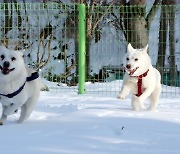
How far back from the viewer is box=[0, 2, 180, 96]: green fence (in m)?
9.23

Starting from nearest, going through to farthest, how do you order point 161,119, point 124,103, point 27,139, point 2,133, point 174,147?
point 174,147 < point 27,139 < point 2,133 < point 161,119 < point 124,103

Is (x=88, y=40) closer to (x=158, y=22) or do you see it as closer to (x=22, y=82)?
(x=158, y=22)

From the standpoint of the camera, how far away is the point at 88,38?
375 inches

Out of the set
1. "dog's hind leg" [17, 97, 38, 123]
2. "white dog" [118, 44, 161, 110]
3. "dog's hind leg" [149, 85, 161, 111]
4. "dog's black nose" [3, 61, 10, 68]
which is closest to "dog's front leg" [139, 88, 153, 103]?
"white dog" [118, 44, 161, 110]

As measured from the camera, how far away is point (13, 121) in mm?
5188

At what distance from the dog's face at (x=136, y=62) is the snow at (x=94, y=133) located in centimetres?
54

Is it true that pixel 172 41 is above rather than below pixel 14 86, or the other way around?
above

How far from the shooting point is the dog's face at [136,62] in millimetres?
5742

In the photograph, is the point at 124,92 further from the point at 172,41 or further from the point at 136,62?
the point at 172,41

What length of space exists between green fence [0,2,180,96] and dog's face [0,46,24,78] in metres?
4.08

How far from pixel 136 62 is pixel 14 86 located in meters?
1.71

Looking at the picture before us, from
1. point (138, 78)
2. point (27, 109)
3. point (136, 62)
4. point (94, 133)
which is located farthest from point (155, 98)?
point (94, 133)

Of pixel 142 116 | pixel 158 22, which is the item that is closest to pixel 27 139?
pixel 142 116

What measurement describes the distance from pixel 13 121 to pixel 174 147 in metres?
2.17
